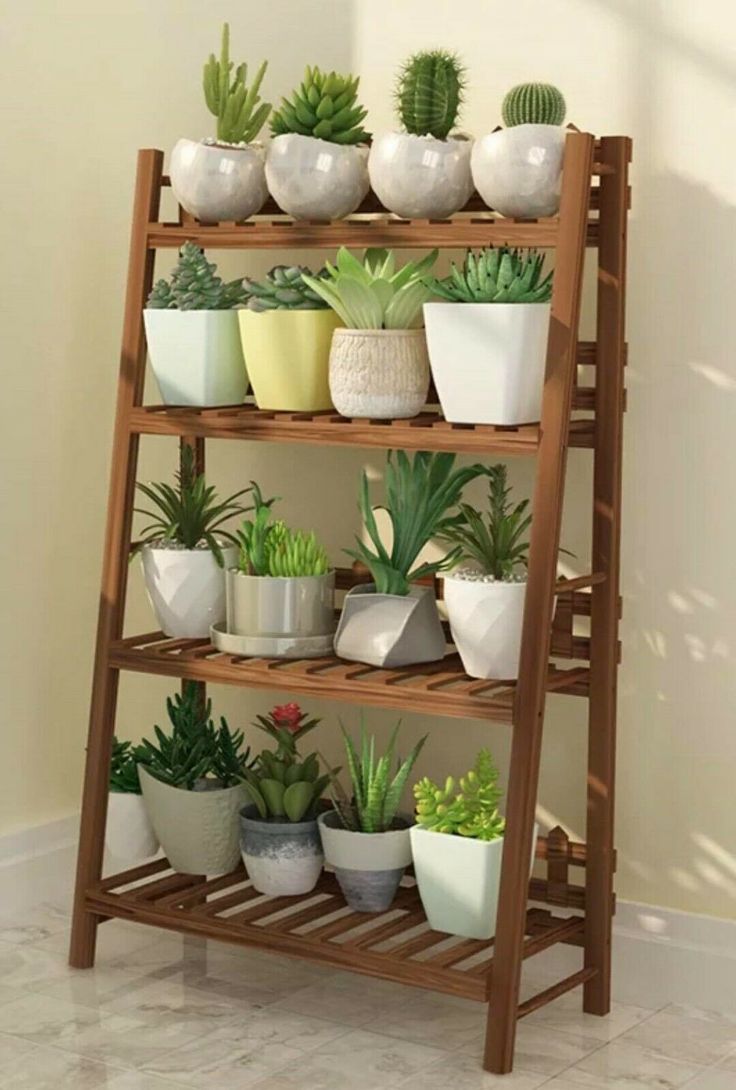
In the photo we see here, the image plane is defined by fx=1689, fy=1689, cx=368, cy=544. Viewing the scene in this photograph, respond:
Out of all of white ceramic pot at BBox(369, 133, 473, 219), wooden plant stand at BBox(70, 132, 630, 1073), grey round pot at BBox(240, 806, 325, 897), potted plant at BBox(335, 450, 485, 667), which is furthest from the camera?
grey round pot at BBox(240, 806, 325, 897)

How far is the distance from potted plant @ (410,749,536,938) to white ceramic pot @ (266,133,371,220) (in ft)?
2.77

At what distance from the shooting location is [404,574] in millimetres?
2561

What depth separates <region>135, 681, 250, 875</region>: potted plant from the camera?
2.68m

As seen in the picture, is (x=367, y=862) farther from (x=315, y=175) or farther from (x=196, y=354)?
(x=315, y=175)

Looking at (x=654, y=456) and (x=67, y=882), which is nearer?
(x=654, y=456)

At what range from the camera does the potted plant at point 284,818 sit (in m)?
2.62

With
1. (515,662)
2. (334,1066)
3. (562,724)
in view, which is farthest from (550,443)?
(334,1066)

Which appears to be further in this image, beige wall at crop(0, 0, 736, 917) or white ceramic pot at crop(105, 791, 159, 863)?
white ceramic pot at crop(105, 791, 159, 863)

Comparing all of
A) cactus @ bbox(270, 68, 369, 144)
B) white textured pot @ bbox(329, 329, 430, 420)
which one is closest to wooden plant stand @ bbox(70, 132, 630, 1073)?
white textured pot @ bbox(329, 329, 430, 420)

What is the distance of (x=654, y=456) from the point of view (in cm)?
256

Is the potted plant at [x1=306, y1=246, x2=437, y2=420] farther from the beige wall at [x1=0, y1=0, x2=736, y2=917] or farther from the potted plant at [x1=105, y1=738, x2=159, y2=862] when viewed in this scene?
the potted plant at [x1=105, y1=738, x2=159, y2=862]

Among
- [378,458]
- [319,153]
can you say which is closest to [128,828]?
[378,458]

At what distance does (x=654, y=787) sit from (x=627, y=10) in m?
1.18

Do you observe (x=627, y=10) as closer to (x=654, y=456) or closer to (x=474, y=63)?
(x=474, y=63)
